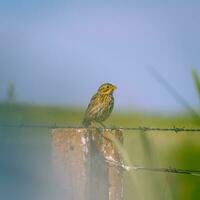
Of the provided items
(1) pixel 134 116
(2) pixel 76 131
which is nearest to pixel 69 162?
(2) pixel 76 131

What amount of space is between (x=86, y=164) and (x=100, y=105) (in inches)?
130

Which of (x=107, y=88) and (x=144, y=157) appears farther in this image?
(x=107, y=88)

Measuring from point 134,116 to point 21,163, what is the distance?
11.7m

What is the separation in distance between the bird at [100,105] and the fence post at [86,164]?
3.00m

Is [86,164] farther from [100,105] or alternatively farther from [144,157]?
[100,105]

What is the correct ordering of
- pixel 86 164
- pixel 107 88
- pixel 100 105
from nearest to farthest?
pixel 86 164 → pixel 100 105 → pixel 107 88

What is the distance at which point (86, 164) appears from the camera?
4.64 metres

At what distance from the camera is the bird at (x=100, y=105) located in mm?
7916

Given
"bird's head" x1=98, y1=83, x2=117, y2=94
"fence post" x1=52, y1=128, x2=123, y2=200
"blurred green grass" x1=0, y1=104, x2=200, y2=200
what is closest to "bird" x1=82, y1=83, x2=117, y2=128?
"bird's head" x1=98, y1=83, x2=117, y2=94

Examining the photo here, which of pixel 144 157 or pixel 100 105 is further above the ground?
pixel 100 105

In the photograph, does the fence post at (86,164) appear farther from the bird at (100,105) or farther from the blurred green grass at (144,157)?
the bird at (100,105)

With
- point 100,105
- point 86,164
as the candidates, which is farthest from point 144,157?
point 100,105

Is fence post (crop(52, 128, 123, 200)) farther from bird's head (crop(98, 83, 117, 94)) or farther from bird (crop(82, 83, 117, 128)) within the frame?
bird's head (crop(98, 83, 117, 94))

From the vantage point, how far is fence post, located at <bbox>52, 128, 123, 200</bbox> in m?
4.62
